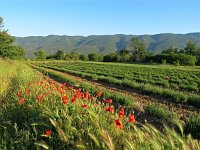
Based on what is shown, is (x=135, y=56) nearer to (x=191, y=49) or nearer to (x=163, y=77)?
(x=191, y=49)

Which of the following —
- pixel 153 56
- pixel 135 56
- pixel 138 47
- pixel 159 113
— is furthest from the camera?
pixel 138 47

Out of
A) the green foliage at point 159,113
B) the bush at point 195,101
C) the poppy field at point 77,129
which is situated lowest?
the bush at point 195,101

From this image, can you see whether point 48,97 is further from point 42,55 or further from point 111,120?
point 42,55

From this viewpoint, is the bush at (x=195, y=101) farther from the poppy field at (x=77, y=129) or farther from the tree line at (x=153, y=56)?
the tree line at (x=153, y=56)

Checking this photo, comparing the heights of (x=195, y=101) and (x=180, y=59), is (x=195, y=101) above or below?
above

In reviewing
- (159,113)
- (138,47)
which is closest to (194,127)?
(159,113)

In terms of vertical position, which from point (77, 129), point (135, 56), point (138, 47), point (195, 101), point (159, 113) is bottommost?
point (135, 56)

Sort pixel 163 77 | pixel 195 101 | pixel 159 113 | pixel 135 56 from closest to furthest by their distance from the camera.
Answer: pixel 159 113 < pixel 195 101 < pixel 163 77 < pixel 135 56

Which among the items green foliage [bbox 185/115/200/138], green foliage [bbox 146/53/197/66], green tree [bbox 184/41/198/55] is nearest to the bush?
green foliage [bbox 185/115/200/138]

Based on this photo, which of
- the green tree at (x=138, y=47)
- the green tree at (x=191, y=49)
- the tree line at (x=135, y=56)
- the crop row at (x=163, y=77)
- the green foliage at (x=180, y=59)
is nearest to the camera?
the crop row at (x=163, y=77)

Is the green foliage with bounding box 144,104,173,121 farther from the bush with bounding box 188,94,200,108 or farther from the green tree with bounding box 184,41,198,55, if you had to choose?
the green tree with bounding box 184,41,198,55

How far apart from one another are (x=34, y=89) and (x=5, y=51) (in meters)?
43.8

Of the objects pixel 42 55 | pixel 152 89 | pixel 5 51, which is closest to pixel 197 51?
pixel 42 55

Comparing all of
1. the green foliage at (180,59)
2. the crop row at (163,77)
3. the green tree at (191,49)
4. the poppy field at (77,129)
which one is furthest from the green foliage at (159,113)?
the green tree at (191,49)
